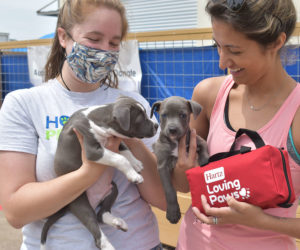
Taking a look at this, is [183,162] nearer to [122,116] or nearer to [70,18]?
[122,116]

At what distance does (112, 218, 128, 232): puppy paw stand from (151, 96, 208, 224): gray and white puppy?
15.1 inches

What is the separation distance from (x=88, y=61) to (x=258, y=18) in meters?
1.11

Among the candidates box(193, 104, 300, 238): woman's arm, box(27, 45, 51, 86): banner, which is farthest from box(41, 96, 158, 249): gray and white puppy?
box(27, 45, 51, 86): banner

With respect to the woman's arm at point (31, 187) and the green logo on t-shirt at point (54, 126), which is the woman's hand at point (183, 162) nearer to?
the woman's arm at point (31, 187)

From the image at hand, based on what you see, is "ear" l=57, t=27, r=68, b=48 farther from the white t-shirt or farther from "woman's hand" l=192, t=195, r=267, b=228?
"woman's hand" l=192, t=195, r=267, b=228

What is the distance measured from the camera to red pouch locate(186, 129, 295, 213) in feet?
5.78

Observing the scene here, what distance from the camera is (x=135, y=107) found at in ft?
7.87

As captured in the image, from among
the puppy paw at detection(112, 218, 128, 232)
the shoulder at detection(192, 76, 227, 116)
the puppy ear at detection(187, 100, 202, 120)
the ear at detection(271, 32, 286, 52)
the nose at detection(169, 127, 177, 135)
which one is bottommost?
the puppy paw at detection(112, 218, 128, 232)

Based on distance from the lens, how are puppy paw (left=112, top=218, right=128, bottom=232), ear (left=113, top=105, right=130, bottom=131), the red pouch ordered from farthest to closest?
ear (left=113, top=105, right=130, bottom=131)
puppy paw (left=112, top=218, right=128, bottom=232)
the red pouch

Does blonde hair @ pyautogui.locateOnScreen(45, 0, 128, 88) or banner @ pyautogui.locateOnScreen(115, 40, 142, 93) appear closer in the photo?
blonde hair @ pyautogui.locateOnScreen(45, 0, 128, 88)

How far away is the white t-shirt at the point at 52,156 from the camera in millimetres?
2082

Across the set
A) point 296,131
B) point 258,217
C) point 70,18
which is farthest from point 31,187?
point 296,131

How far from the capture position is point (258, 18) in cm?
196

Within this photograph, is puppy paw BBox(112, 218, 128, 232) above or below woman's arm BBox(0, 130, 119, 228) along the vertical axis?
below
